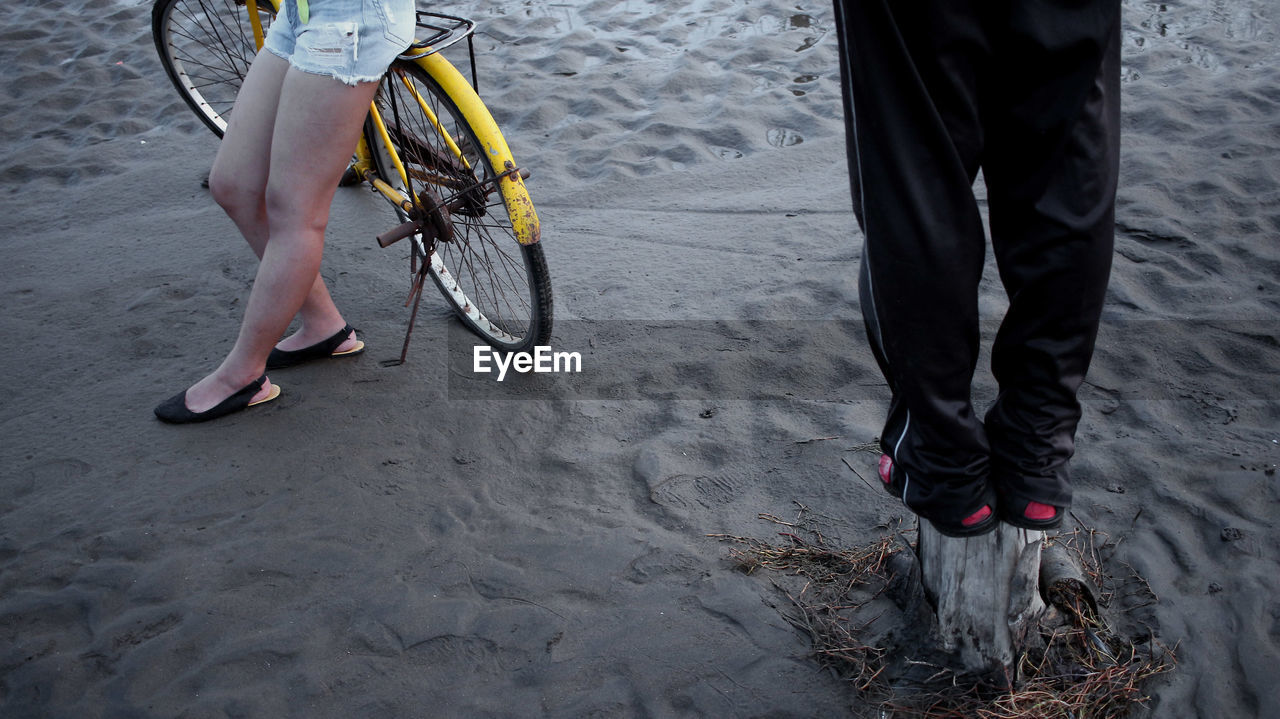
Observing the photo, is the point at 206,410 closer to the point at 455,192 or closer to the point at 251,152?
the point at 251,152

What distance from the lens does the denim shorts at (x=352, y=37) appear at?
2.23 meters

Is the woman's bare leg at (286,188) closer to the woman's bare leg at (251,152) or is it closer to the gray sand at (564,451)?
the woman's bare leg at (251,152)

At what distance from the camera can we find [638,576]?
2115mm

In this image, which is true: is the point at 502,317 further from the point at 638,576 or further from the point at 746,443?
the point at 638,576

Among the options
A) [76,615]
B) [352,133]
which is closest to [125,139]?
[352,133]

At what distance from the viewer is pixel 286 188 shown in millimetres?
2398

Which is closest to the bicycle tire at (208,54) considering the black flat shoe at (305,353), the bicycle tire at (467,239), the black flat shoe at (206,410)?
the bicycle tire at (467,239)

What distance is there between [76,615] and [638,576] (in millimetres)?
1321

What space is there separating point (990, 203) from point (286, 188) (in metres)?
1.82

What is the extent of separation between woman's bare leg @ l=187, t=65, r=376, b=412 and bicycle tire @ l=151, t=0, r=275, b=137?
3.16ft

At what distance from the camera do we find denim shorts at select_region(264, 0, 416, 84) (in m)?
2.23

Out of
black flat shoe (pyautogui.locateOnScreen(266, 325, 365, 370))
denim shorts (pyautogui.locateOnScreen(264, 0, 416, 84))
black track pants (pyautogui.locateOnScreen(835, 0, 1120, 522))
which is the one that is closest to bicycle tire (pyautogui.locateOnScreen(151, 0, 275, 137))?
denim shorts (pyautogui.locateOnScreen(264, 0, 416, 84))

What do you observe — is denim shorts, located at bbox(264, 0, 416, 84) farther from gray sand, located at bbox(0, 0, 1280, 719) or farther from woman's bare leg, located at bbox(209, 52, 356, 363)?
gray sand, located at bbox(0, 0, 1280, 719)

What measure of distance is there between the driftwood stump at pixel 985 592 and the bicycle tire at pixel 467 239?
1.48 meters
